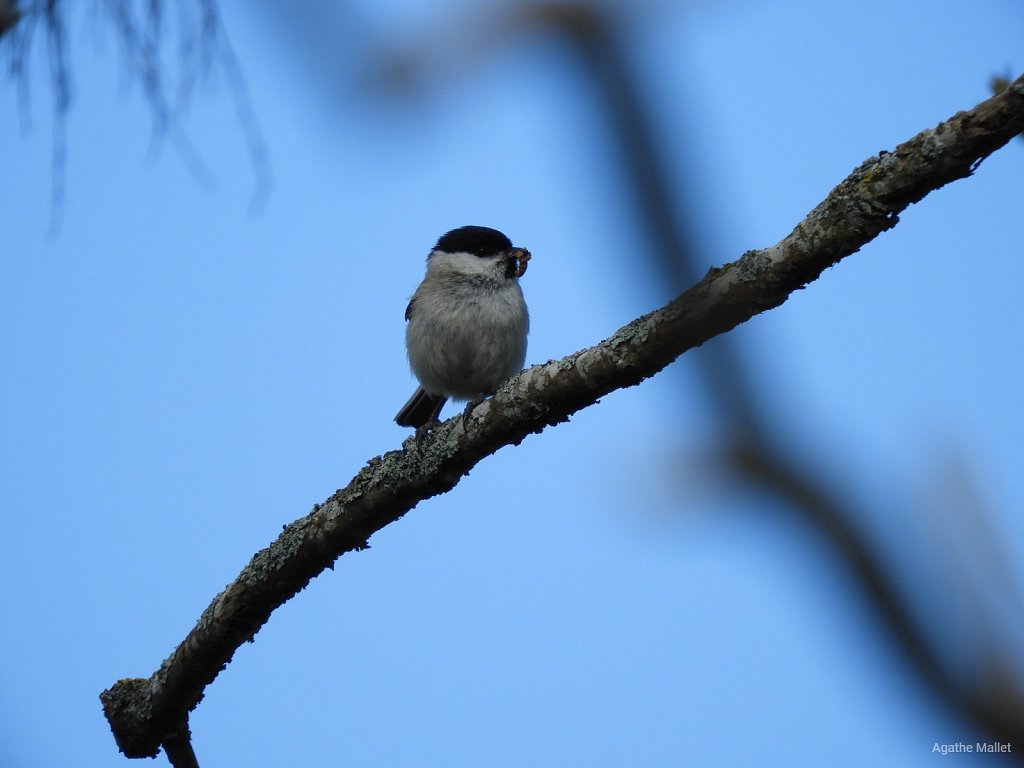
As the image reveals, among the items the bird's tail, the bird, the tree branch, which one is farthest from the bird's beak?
the tree branch

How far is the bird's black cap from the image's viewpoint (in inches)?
257

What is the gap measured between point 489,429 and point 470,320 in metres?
2.24

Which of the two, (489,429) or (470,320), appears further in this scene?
(470,320)

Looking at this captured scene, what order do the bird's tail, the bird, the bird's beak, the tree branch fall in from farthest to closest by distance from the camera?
1. the bird's tail
2. the bird's beak
3. the bird
4. the tree branch

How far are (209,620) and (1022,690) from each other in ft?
12.3

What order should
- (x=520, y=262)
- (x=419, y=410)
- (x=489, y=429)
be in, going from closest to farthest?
1. (x=489, y=429)
2. (x=520, y=262)
3. (x=419, y=410)

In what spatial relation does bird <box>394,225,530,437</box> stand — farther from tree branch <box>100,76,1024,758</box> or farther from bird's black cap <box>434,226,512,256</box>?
tree branch <box>100,76,1024,758</box>

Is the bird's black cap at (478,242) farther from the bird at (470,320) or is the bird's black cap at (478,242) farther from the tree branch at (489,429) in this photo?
the tree branch at (489,429)

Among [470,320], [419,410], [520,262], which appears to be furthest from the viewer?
[419,410]

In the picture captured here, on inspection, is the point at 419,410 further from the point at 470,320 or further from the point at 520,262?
the point at 520,262

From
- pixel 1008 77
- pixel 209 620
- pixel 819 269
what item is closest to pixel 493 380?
pixel 209 620

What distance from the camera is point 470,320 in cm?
597

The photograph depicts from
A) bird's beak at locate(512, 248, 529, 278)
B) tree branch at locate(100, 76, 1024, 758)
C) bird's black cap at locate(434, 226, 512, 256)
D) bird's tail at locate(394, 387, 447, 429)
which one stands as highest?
bird's black cap at locate(434, 226, 512, 256)

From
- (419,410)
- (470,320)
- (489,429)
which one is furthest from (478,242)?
(489,429)
